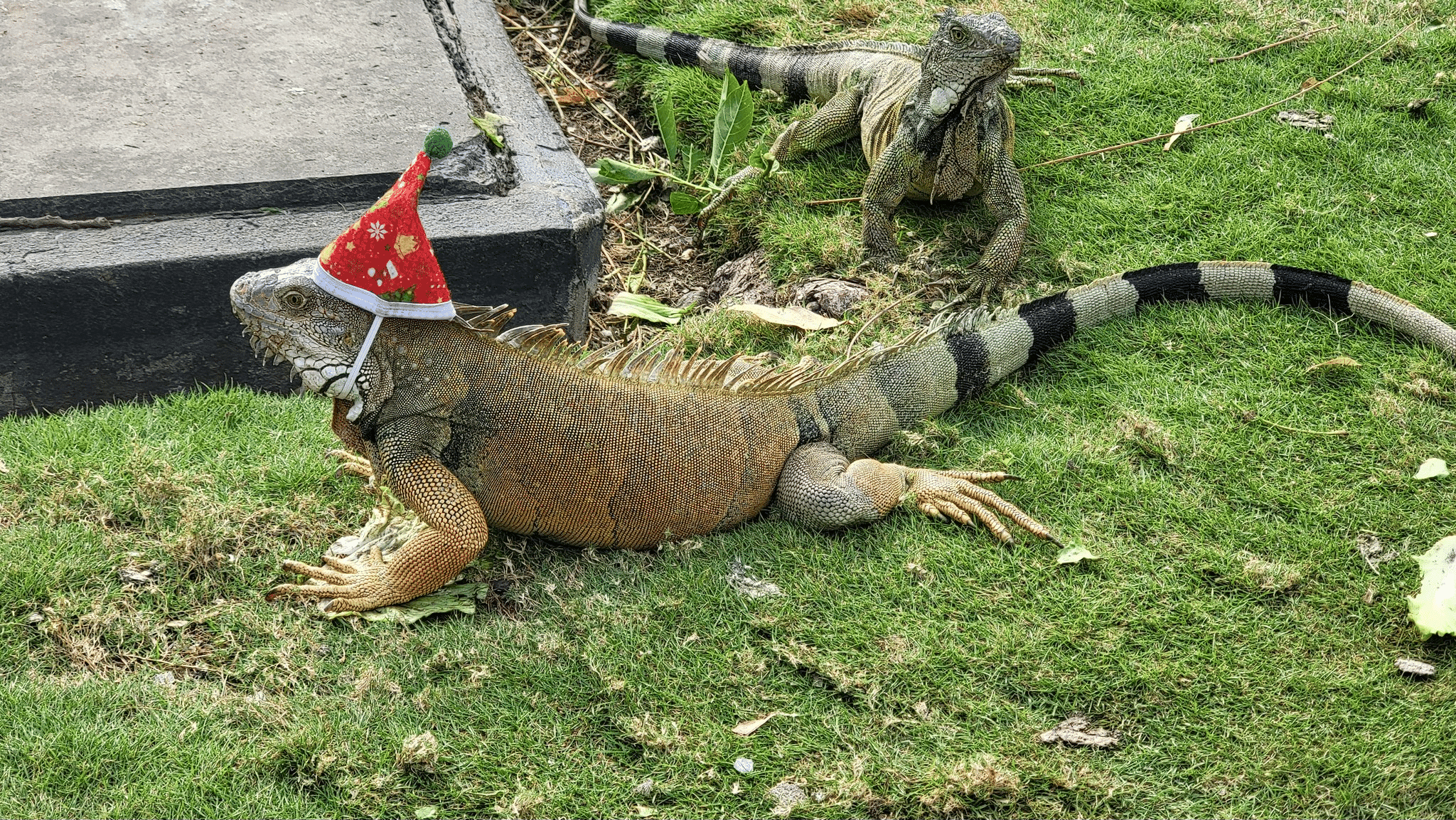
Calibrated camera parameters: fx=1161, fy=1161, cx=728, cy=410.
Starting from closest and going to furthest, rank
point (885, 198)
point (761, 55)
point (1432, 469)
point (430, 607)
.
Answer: point (430, 607) < point (1432, 469) < point (885, 198) < point (761, 55)

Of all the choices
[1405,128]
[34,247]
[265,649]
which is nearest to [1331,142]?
[1405,128]

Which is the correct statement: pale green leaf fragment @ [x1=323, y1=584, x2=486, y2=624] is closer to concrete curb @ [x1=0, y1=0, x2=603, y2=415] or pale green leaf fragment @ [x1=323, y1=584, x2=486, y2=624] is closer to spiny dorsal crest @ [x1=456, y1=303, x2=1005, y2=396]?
spiny dorsal crest @ [x1=456, y1=303, x2=1005, y2=396]

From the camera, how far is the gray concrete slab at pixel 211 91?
4.29 metres

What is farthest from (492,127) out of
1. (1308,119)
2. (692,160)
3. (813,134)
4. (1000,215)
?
(1308,119)

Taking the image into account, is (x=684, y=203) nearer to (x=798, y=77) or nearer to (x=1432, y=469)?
(x=798, y=77)

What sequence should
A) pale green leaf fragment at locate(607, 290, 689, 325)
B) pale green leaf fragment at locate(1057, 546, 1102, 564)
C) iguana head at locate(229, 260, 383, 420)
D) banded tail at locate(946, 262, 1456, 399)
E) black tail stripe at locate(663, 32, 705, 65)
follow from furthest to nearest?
black tail stripe at locate(663, 32, 705, 65) → pale green leaf fragment at locate(607, 290, 689, 325) → banded tail at locate(946, 262, 1456, 399) → pale green leaf fragment at locate(1057, 546, 1102, 564) → iguana head at locate(229, 260, 383, 420)

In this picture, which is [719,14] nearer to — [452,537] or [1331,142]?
[1331,142]

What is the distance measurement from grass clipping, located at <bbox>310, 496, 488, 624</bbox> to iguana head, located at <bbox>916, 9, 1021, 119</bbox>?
8.74 feet

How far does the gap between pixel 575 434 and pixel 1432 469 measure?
2.75 m

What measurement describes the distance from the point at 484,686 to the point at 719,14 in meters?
4.67

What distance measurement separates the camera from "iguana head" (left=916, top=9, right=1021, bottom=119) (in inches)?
177

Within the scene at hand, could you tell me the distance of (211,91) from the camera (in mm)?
4723

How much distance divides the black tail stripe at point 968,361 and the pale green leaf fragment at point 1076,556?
0.82 m

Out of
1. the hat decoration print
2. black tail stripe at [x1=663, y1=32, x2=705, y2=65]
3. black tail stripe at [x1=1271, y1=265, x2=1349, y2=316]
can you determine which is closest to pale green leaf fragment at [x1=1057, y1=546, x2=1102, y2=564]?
black tail stripe at [x1=1271, y1=265, x2=1349, y2=316]
